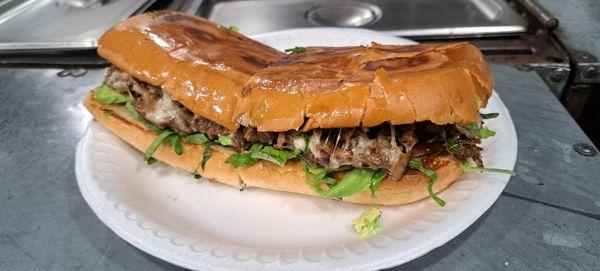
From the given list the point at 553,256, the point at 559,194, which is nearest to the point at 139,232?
the point at 553,256

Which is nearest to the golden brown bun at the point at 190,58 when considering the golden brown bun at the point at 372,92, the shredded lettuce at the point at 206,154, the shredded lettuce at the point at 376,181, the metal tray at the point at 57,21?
the golden brown bun at the point at 372,92

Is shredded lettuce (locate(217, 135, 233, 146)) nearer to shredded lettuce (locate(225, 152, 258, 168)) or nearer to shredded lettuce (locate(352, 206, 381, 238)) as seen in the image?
shredded lettuce (locate(225, 152, 258, 168))

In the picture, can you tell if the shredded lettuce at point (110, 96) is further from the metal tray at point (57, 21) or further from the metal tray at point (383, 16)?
the metal tray at point (383, 16)

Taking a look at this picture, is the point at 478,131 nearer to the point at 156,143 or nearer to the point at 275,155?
the point at 275,155

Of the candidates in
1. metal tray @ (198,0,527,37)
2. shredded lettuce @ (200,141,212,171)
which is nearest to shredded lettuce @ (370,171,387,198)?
shredded lettuce @ (200,141,212,171)

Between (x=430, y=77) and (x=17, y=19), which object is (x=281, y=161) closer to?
(x=430, y=77)
